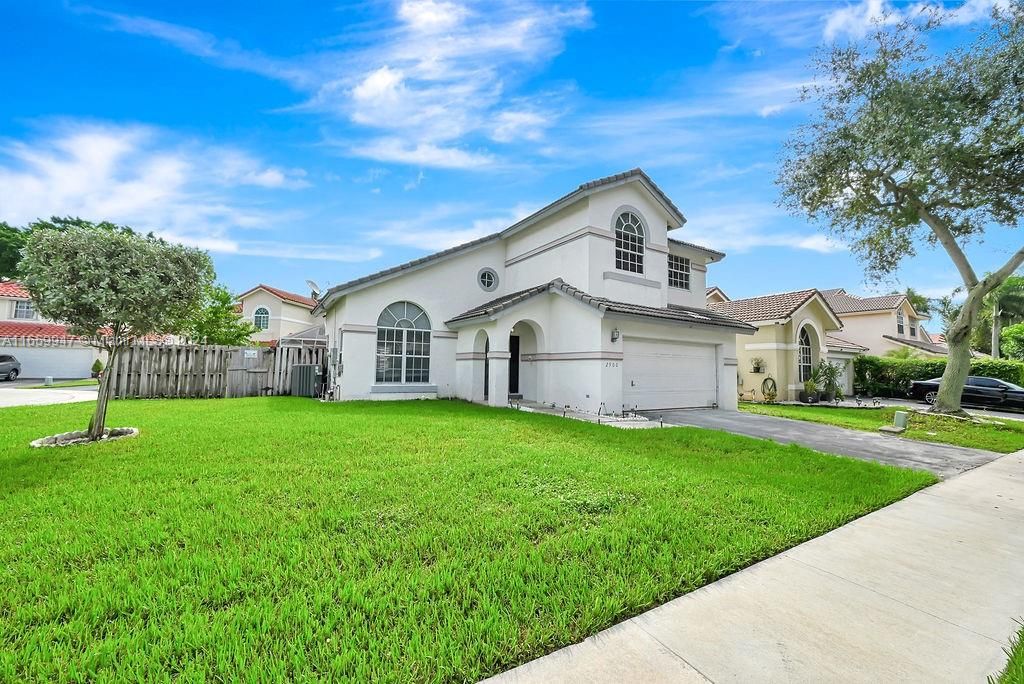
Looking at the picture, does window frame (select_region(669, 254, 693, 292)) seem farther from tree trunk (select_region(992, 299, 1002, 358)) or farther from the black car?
tree trunk (select_region(992, 299, 1002, 358))

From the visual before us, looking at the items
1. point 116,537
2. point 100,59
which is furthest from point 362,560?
point 100,59

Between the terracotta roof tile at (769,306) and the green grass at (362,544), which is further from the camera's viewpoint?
the terracotta roof tile at (769,306)

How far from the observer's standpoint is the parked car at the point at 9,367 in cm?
2398

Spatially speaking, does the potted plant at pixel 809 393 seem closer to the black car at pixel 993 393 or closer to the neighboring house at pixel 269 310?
the black car at pixel 993 393

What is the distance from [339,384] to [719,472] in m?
11.6

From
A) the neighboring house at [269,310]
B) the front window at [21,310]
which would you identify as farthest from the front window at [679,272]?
the front window at [21,310]

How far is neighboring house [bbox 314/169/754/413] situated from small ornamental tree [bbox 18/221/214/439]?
5.75m

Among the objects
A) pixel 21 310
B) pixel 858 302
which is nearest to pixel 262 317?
pixel 21 310

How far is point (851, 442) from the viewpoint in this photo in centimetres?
917

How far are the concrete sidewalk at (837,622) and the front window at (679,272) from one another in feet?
45.1

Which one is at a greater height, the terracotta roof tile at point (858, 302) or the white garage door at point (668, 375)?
the terracotta roof tile at point (858, 302)

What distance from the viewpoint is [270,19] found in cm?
858

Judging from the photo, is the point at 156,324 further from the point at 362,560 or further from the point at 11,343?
the point at 11,343

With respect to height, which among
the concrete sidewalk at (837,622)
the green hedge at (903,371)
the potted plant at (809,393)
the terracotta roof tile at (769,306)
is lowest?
the concrete sidewalk at (837,622)
